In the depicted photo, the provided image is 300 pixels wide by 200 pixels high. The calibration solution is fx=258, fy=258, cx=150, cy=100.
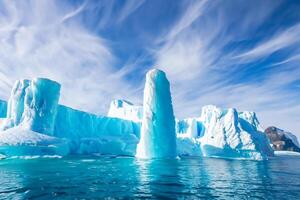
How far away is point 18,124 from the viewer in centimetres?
3847

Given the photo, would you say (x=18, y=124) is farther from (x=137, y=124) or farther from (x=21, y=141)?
(x=137, y=124)

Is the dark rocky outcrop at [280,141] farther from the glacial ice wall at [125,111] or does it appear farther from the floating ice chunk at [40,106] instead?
the floating ice chunk at [40,106]

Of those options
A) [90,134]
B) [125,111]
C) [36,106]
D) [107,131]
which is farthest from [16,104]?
[125,111]

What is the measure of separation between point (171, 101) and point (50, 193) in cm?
2911

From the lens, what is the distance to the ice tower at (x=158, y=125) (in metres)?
36.2

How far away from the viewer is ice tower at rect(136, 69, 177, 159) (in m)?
36.2

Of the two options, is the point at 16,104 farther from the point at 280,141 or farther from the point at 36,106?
the point at 280,141

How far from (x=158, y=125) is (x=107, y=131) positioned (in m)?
20.1

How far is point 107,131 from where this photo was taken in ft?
177

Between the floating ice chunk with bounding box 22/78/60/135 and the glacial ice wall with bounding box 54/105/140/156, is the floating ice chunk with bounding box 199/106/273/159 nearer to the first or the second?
the glacial ice wall with bounding box 54/105/140/156

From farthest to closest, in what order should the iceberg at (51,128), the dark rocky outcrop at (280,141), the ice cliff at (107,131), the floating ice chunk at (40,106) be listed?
the dark rocky outcrop at (280,141) → the floating ice chunk at (40,106) → the ice cliff at (107,131) → the iceberg at (51,128)

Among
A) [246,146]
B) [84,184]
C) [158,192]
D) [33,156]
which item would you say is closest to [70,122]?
[33,156]

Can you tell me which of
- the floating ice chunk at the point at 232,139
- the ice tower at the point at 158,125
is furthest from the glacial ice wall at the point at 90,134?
the floating ice chunk at the point at 232,139

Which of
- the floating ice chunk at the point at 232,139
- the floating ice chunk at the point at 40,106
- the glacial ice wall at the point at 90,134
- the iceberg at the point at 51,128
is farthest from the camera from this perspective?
the glacial ice wall at the point at 90,134
